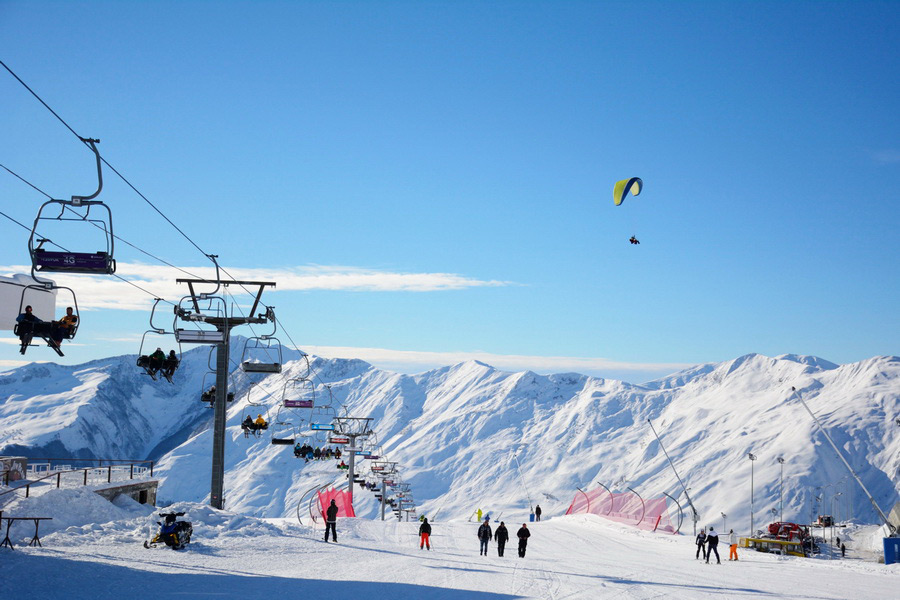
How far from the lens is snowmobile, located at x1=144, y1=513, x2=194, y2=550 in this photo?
22.3 meters

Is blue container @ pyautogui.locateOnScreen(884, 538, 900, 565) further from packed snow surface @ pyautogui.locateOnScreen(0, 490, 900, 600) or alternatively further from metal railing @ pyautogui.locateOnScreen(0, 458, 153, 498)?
metal railing @ pyautogui.locateOnScreen(0, 458, 153, 498)

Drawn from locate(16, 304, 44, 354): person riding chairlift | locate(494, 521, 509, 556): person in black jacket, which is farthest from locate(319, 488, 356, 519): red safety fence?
locate(16, 304, 44, 354): person riding chairlift

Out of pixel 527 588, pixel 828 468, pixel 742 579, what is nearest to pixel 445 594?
pixel 527 588

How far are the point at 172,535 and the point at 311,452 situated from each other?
24221 millimetres

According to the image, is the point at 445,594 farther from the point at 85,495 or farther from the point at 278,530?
the point at 85,495

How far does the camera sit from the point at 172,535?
878 inches

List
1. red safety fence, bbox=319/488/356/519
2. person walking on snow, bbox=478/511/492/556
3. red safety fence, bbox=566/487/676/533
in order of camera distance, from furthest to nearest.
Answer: red safety fence, bbox=566/487/676/533, red safety fence, bbox=319/488/356/519, person walking on snow, bbox=478/511/492/556

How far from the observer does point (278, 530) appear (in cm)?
2953

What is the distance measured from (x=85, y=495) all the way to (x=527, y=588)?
16433 millimetres

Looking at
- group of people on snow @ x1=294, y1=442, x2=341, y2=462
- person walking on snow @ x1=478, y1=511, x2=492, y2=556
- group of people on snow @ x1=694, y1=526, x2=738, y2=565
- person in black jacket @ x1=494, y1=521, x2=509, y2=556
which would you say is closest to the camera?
person in black jacket @ x1=494, y1=521, x2=509, y2=556

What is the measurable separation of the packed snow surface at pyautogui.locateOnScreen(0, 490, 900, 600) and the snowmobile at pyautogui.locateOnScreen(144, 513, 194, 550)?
354mm

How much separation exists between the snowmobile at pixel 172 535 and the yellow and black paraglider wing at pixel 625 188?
27.4 meters

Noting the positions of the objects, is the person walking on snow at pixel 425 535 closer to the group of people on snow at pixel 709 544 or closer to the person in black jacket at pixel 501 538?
the person in black jacket at pixel 501 538

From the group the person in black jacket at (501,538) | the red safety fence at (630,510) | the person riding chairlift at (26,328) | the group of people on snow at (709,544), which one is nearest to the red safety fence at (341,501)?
the person in black jacket at (501,538)
